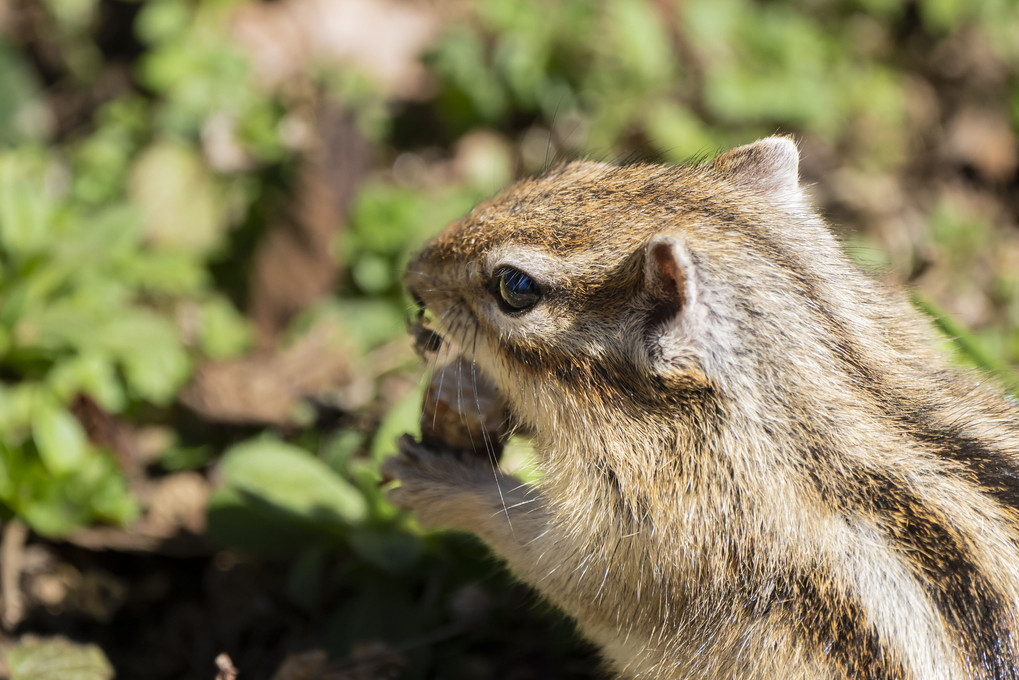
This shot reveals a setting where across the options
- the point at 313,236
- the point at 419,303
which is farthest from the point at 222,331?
the point at 419,303

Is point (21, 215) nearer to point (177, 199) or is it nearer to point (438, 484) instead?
point (177, 199)

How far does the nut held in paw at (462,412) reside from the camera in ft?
9.29

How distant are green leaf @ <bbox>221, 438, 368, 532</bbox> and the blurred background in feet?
0.03

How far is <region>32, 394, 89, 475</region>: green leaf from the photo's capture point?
3453 mm

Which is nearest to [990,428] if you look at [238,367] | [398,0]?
[238,367]

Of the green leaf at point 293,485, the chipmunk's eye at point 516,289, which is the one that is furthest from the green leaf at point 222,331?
the chipmunk's eye at point 516,289

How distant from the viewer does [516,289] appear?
2.52m

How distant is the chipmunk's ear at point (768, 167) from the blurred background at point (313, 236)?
0.25 meters

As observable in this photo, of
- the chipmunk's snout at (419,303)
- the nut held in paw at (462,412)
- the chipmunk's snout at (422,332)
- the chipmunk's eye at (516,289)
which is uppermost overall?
the chipmunk's eye at (516,289)

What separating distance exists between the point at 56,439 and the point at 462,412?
1.64 metres

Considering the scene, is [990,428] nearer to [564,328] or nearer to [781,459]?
[781,459]

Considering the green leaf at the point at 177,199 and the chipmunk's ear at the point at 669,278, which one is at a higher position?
the chipmunk's ear at the point at 669,278

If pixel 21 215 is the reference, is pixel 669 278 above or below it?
above

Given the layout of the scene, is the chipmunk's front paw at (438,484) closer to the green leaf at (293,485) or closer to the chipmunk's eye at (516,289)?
the green leaf at (293,485)
